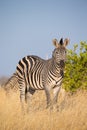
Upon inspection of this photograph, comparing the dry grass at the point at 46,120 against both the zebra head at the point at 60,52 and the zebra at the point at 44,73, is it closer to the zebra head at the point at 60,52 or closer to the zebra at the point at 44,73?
the zebra at the point at 44,73

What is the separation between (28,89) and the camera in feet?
39.2

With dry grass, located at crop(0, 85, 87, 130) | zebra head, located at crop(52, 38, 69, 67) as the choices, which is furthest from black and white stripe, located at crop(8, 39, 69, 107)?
dry grass, located at crop(0, 85, 87, 130)

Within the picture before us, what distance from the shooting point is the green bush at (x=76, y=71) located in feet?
45.9

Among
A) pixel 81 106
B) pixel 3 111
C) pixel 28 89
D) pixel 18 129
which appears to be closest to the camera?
pixel 18 129

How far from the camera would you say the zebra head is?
1030cm

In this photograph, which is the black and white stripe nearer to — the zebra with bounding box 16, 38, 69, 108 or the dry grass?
the zebra with bounding box 16, 38, 69, 108

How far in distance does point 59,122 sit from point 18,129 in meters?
0.98

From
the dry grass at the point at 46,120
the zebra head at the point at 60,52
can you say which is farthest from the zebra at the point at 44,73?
the dry grass at the point at 46,120

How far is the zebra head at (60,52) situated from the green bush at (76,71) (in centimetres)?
334

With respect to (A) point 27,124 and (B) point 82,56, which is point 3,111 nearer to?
(A) point 27,124

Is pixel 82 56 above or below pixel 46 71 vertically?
above

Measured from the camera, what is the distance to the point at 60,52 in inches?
406

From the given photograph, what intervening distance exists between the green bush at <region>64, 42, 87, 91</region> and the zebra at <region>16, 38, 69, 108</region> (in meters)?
2.43

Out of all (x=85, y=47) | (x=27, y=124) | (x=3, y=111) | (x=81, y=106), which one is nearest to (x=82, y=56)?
(x=85, y=47)
